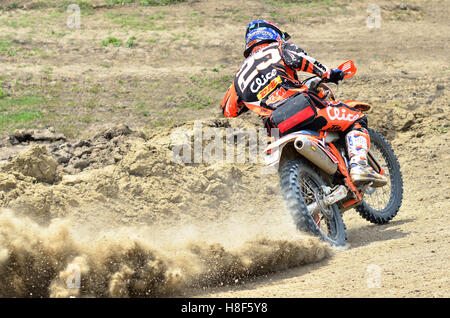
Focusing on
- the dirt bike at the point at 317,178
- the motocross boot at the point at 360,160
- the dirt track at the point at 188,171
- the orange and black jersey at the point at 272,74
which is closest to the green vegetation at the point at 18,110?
the dirt track at the point at 188,171

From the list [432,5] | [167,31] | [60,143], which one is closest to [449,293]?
[60,143]

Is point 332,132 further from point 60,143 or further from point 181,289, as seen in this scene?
point 60,143

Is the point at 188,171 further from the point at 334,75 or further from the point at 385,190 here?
the point at 334,75

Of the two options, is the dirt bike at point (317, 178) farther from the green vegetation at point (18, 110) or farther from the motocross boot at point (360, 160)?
the green vegetation at point (18, 110)

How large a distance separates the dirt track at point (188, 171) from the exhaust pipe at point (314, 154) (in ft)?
2.56

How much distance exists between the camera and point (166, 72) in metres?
15.4

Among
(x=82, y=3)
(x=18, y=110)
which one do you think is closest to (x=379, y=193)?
(x=18, y=110)

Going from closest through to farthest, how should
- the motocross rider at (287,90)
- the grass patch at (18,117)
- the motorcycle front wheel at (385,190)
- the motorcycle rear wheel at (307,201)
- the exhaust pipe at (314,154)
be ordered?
the motorcycle rear wheel at (307,201)
the exhaust pipe at (314,154)
the motocross rider at (287,90)
the motorcycle front wheel at (385,190)
the grass patch at (18,117)

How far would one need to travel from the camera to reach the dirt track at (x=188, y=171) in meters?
4.39

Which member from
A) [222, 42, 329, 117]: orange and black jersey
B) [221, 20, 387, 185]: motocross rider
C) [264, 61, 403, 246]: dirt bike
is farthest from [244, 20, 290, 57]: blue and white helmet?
[264, 61, 403, 246]: dirt bike

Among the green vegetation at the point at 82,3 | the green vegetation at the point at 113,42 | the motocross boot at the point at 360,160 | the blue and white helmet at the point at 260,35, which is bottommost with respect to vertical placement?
the green vegetation at the point at 82,3

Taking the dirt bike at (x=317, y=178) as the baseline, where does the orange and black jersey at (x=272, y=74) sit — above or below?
above

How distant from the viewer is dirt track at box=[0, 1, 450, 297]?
439 cm

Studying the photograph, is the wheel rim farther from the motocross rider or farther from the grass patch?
the grass patch
